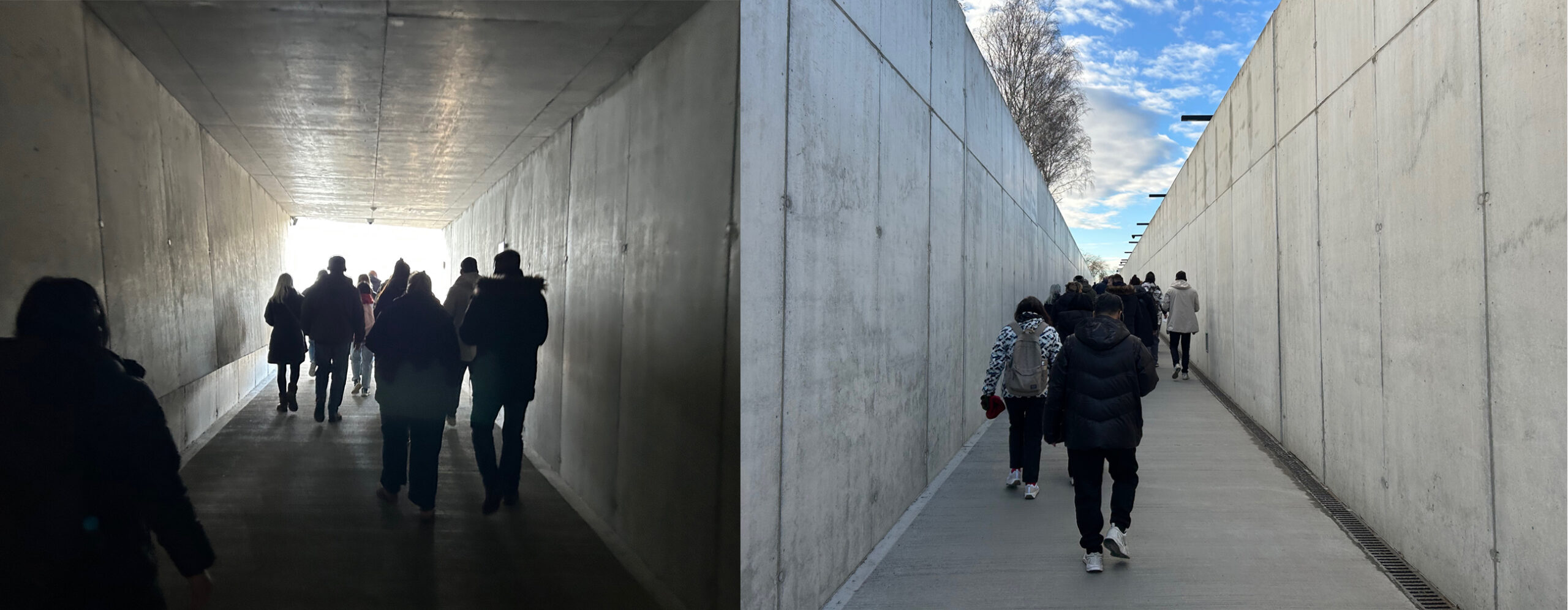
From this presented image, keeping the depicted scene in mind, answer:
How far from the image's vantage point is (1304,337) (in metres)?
7.65

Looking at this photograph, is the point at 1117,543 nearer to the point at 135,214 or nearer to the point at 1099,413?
the point at 1099,413

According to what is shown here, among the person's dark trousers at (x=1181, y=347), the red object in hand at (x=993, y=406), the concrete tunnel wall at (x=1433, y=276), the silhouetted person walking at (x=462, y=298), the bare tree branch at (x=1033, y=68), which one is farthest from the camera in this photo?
the bare tree branch at (x=1033, y=68)

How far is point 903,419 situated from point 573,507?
Answer: 3.35m

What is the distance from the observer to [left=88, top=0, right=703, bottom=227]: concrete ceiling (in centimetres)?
283

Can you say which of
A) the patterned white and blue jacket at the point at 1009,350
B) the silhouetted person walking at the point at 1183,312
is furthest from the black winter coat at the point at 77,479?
the silhouetted person walking at the point at 1183,312

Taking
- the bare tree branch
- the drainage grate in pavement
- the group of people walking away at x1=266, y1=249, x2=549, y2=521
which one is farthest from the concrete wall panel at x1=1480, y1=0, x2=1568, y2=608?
the bare tree branch

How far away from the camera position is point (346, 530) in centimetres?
270

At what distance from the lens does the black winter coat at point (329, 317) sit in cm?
285

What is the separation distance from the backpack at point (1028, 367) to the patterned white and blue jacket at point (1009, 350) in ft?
0.15

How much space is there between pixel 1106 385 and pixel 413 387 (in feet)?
13.4

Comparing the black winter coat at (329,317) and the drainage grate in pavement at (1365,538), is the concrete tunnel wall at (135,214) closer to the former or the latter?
the black winter coat at (329,317)

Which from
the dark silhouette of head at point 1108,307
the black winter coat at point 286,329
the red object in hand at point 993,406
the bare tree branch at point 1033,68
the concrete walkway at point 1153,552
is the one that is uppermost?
the bare tree branch at point 1033,68

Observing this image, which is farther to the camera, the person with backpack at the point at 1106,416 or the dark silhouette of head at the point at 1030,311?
the dark silhouette of head at the point at 1030,311

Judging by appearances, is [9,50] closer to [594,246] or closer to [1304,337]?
[594,246]
